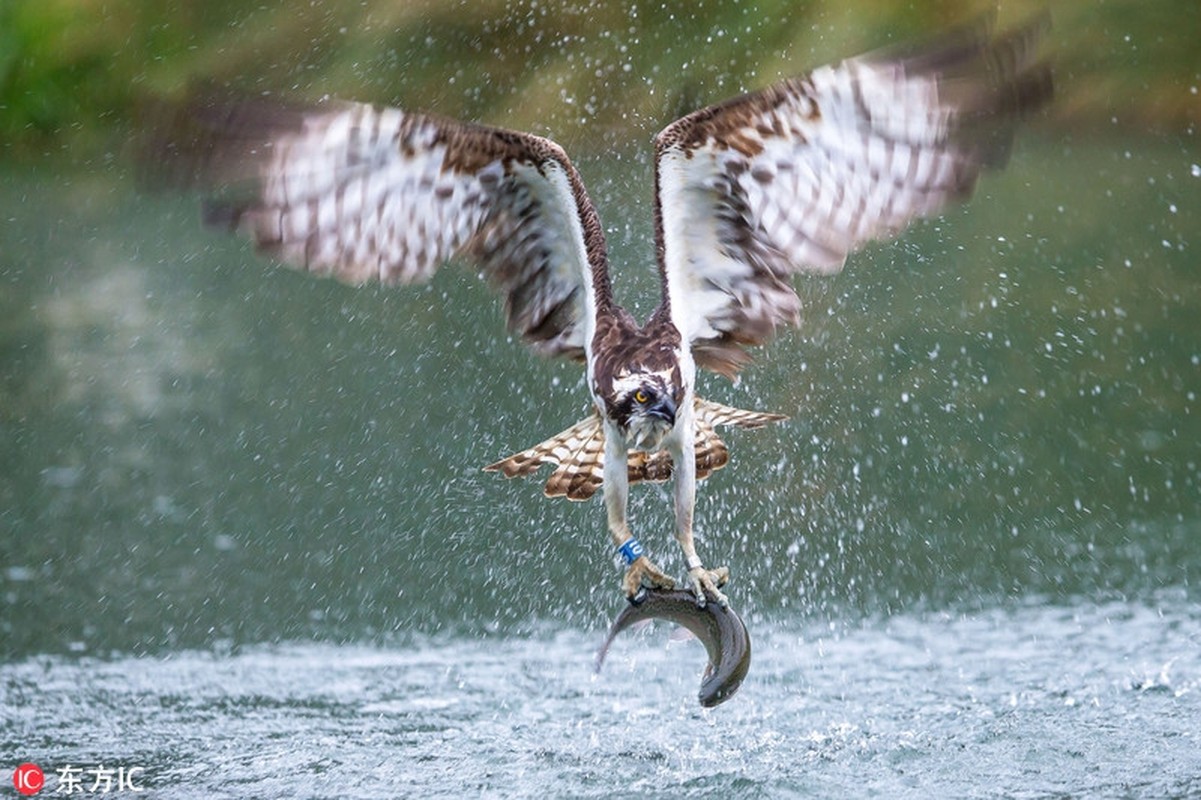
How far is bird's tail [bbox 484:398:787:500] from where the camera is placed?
6156 mm

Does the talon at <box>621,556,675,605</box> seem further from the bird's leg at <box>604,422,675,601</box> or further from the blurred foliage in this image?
the blurred foliage

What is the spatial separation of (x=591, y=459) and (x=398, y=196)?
111 centimetres

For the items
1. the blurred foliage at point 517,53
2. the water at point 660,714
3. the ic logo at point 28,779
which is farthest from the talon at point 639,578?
the blurred foliage at point 517,53

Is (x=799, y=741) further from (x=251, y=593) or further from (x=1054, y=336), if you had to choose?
(x=1054, y=336)

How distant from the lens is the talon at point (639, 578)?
19.1ft

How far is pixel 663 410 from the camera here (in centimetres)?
555

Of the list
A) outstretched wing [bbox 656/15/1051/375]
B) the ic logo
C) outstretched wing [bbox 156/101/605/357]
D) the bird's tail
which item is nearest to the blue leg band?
the bird's tail

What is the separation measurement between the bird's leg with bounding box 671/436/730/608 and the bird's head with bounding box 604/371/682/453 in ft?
0.90

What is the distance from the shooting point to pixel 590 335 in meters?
6.09

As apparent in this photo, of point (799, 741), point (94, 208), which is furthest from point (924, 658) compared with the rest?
point (94, 208)

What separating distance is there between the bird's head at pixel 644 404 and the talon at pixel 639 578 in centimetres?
43

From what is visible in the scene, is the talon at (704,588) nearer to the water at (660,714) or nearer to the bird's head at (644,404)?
the bird's head at (644,404)

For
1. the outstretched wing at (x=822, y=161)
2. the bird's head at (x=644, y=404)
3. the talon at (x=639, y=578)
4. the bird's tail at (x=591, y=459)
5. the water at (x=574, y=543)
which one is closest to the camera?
the outstretched wing at (x=822, y=161)

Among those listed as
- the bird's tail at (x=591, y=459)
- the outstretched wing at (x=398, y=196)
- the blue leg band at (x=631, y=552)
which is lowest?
the blue leg band at (x=631, y=552)
